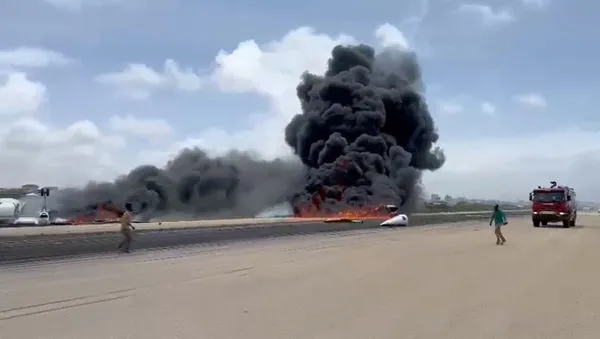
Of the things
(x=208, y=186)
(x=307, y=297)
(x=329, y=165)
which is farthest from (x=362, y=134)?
(x=307, y=297)

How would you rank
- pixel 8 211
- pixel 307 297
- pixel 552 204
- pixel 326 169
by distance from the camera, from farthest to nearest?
pixel 326 169 < pixel 8 211 < pixel 552 204 < pixel 307 297

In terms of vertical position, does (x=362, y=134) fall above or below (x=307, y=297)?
above

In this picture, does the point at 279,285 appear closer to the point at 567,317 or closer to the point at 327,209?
the point at 567,317

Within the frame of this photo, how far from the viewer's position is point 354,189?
6209 centimetres

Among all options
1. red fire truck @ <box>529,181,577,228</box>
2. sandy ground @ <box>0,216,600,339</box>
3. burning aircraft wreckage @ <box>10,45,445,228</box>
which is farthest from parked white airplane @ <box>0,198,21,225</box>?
red fire truck @ <box>529,181,577,228</box>

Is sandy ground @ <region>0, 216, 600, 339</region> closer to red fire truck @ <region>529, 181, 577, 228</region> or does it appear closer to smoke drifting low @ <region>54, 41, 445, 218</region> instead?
red fire truck @ <region>529, 181, 577, 228</region>

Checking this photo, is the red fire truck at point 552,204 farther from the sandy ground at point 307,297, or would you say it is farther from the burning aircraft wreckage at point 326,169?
the sandy ground at point 307,297

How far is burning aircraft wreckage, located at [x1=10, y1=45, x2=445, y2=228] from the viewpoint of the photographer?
6184 centimetres

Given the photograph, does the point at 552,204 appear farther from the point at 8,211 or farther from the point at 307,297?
the point at 8,211

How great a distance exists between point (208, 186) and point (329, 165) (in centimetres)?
1361

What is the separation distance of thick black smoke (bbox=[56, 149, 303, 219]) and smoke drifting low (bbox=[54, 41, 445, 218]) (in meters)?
0.10

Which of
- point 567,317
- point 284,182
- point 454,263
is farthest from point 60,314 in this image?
point 284,182

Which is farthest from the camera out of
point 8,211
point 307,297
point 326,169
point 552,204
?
A: point 326,169

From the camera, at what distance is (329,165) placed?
62.2m
